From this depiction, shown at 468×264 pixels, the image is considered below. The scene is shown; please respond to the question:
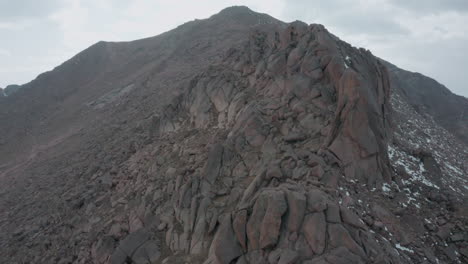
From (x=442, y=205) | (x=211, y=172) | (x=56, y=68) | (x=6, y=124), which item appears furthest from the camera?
(x=56, y=68)

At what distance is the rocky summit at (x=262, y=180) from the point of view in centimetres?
953

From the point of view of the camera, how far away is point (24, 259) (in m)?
15.0

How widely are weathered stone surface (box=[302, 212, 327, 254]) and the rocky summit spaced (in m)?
0.03

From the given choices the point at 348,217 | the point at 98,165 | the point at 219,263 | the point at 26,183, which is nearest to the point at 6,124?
the point at 26,183

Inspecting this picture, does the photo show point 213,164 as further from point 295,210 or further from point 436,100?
point 436,100

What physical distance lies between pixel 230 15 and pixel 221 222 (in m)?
46.6

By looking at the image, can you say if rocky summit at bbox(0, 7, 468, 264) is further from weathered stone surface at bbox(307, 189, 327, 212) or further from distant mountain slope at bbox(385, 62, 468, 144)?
distant mountain slope at bbox(385, 62, 468, 144)

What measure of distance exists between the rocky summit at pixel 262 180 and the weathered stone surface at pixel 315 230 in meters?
0.03

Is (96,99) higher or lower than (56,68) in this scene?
lower

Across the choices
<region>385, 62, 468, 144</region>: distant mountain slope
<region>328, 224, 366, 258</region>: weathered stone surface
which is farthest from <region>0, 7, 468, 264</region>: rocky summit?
<region>385, 62, 468, 144</region>: distant mountain slope

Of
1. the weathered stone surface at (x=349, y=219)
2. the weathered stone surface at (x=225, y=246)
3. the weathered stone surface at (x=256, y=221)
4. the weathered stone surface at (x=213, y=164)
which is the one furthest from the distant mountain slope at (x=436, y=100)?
the weathered stone surface at (x=225, y=246)

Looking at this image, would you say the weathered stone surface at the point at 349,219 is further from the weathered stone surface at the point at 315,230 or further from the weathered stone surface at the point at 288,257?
the weathered stone surface at the point at 288,257

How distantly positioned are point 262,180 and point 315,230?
314 cm

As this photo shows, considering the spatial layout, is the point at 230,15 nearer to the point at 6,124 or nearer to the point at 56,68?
the point at 56,68
